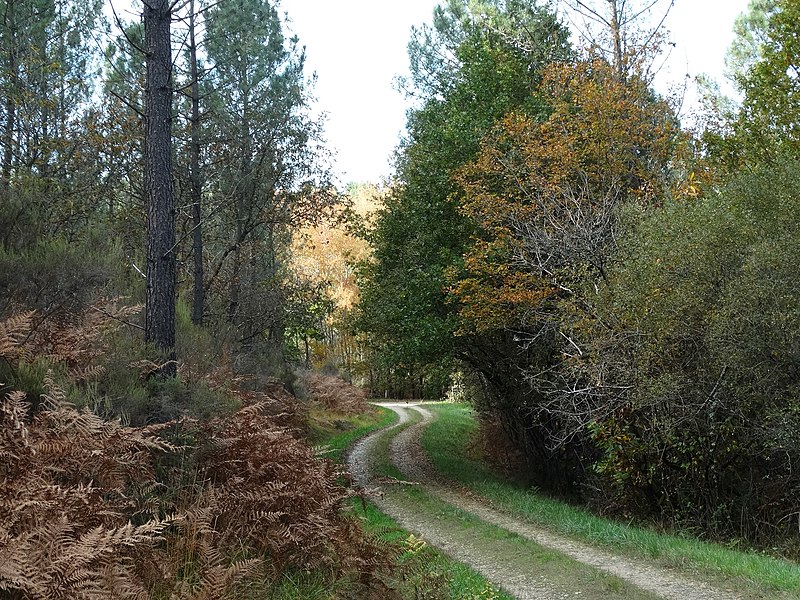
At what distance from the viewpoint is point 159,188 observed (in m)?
7.69

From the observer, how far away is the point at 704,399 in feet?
34.7

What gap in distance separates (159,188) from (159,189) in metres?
0.01

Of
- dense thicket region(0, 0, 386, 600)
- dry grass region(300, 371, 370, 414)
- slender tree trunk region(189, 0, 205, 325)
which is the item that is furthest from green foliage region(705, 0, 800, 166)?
dry grass region(300, 371, 370, 414)

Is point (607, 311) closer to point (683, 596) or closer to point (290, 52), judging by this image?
point (683, 596)

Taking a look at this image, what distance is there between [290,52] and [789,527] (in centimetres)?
1697

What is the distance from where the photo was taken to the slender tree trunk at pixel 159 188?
7492mm

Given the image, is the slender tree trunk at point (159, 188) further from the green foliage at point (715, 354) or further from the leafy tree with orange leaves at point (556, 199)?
the leafy tree with orange leaves at point (556, 199)

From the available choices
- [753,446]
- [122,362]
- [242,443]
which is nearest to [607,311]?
[753,446]

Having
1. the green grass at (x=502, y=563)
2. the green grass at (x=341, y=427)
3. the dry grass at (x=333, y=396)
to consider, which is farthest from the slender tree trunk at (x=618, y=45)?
the dry grass at (x=333, y=396)

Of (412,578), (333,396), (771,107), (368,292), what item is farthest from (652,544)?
(333,396)

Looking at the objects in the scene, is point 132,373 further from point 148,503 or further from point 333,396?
point 333,396

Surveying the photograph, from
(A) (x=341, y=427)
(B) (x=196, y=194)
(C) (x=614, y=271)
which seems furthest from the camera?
(A) (x=341, y=427)

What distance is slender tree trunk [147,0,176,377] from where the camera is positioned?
749 centimetres

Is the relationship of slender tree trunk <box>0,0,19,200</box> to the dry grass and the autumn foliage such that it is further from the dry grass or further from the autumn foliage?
the dry grass
